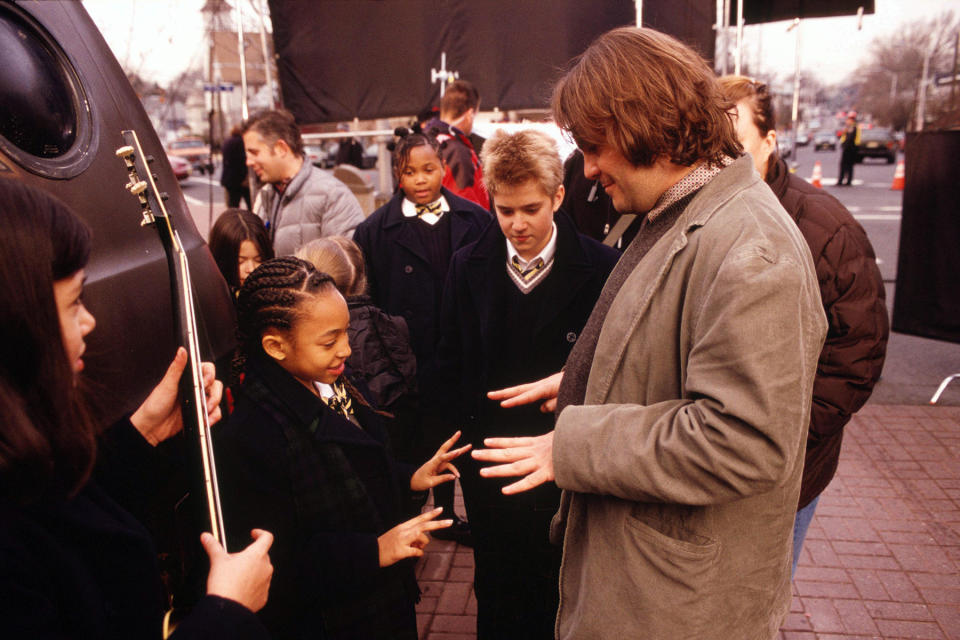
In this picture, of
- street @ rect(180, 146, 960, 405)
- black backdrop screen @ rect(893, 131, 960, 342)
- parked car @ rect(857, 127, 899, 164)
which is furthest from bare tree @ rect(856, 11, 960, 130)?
black backdrop screen @ rect(893, 131, 960, 342)

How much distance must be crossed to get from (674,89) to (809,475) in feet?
4.89

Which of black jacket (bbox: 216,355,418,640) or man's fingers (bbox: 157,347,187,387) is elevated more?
man's fingers (bbox: 157,347,187,387)

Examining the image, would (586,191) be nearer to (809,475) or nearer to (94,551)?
(809,475)

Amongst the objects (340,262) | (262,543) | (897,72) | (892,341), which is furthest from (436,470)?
(897,72)

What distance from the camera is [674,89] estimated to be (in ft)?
4.43

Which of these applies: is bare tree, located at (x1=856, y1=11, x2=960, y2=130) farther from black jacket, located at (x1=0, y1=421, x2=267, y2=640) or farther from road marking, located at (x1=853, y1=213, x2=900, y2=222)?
black jacket, located at (x1=0, y1=421, x2=267, y2=640)

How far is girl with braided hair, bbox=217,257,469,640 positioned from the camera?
167 centimetres

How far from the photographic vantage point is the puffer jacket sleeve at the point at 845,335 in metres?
2.09

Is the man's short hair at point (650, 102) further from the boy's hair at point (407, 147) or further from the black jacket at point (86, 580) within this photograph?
the boy's hair at point (407, 147)

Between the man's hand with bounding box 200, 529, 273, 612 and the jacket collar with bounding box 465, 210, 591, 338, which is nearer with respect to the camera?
the man's hand with bounding box 200, 529, 273, 612

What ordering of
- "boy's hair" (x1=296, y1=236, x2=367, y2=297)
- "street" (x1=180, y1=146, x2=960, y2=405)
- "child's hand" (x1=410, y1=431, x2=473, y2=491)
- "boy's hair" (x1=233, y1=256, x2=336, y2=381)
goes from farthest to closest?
"street" (x1=180, y1=146, x2=960, y2=405), "boy's hair" (x1=296, y1=236, x2=367, y2=297), "child's hand" (x1=410, y1=431, x2=473, y2=491), "boy's hair" (x1=233, y1=256, x2=336, y2=381)

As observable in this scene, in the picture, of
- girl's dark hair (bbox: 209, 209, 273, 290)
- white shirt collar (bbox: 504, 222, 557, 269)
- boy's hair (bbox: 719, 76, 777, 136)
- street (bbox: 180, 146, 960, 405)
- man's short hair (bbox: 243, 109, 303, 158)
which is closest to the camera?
boy's hair (bbox: 719, 76, 777, 136)

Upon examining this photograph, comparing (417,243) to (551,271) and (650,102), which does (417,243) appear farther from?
(650,102)

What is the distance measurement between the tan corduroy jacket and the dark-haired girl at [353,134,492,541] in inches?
83.9
